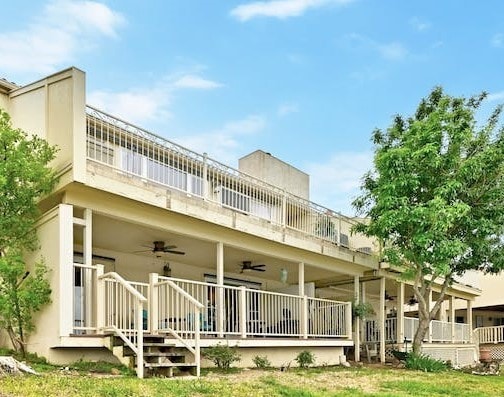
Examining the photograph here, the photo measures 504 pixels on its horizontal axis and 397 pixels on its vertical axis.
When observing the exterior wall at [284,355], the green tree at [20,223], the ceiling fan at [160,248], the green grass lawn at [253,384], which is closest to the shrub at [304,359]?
the exterior wall at [284,355]

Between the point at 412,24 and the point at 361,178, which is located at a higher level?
the point at 412,24

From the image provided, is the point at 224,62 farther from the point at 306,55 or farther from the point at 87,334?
the point at 87,334

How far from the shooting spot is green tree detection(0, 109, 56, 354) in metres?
11.4

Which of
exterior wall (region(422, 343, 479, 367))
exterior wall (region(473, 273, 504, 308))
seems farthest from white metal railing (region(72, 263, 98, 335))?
exterior wall (region(473, 273, 504, 308))

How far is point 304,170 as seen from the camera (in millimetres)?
26156


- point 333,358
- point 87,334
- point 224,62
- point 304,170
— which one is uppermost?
point 224,62

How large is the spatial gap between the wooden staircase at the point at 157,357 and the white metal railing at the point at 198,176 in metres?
3.46

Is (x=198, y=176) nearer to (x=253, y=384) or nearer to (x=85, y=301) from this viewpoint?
(x=85, y=301)

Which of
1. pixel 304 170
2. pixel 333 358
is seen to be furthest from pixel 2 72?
pixel 304 170

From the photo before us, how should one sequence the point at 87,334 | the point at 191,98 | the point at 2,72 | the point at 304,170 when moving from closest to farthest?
1. the point at 87,334
2. the point at 2,72
3. the point at 191,98
4. the point at 304,170

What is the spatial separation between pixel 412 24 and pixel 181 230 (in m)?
8.38

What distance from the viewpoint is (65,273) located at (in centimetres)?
1145

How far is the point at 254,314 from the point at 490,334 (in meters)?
22.9

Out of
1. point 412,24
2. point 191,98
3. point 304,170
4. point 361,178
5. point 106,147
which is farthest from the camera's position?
point 304,170
